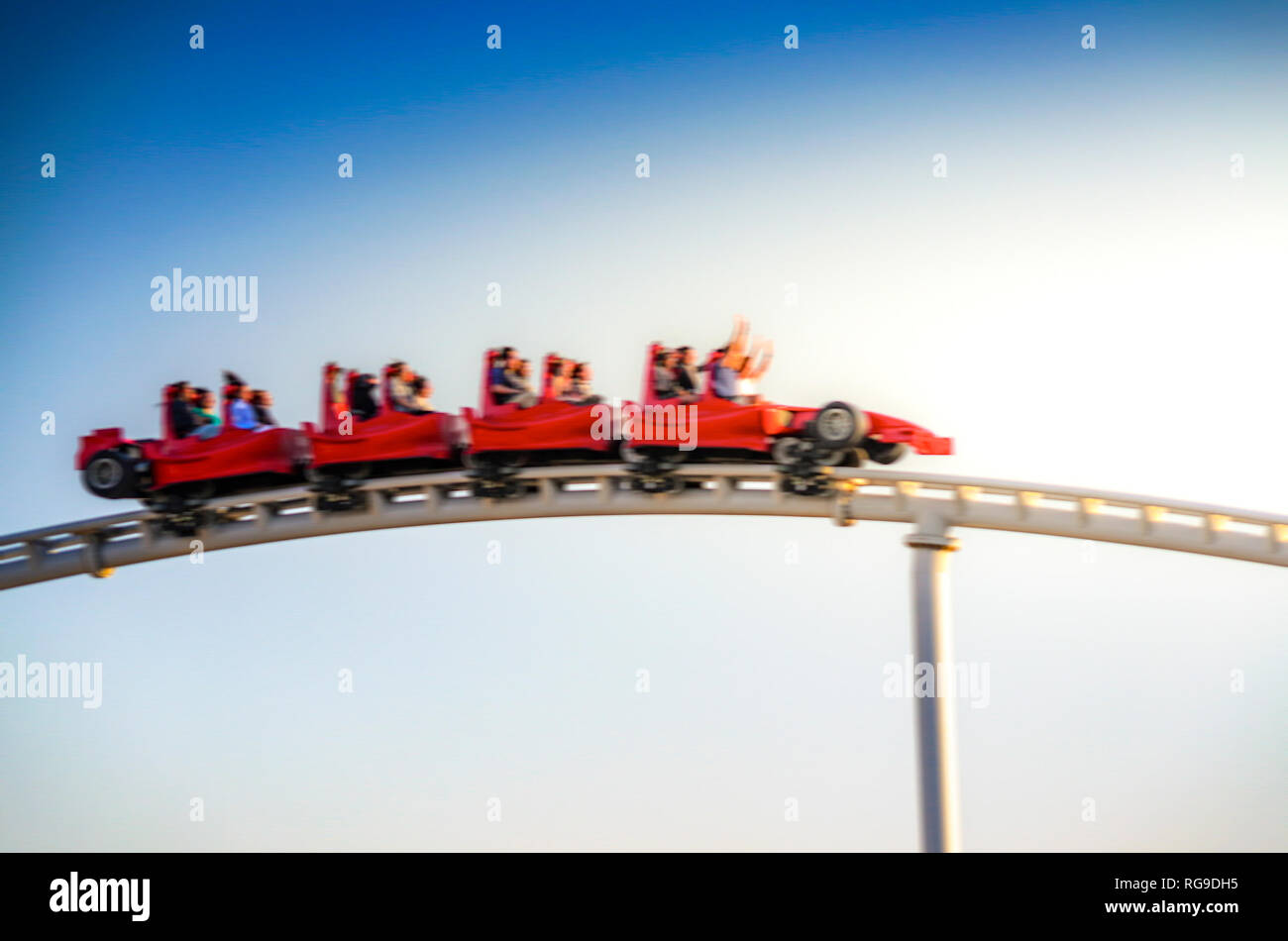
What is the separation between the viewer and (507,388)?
11.1 meters

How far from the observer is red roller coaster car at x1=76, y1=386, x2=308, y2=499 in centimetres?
1131

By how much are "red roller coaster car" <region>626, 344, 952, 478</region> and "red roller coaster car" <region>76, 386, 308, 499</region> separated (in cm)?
288

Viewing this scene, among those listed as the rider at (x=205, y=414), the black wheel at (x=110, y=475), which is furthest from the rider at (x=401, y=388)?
the black wheel at (x=110, y=475)

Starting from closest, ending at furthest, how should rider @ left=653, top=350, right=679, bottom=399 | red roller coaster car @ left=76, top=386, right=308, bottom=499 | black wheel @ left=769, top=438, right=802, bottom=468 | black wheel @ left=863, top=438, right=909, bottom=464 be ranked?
black wheel @ left=769, top=438, right=802, bottom=468, black wheel @ left=863, top=438, right=909, bottom=464, rider @ left=653, top=350, right=679, bottom=399, red roller coaster car @ left=76, top=386, right=308, bottom=499

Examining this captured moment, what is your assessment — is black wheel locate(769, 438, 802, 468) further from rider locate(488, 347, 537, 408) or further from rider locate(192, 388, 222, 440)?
rider locate(192, 388, 222, 440)

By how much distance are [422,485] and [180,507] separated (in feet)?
6.71

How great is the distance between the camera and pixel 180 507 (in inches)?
452

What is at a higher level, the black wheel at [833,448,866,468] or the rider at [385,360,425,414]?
the rider at [385,360,425,414]

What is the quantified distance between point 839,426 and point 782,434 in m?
0.44

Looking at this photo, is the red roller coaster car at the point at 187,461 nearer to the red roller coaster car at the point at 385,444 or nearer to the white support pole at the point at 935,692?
the red roller coaster car at the point at 385,444

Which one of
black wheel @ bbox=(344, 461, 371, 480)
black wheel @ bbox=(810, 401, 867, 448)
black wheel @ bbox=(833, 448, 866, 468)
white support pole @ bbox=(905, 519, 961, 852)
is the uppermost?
black wheel @ bbox=(810, 401, 867, 448)

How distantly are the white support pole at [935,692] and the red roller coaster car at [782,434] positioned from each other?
34.4 inches

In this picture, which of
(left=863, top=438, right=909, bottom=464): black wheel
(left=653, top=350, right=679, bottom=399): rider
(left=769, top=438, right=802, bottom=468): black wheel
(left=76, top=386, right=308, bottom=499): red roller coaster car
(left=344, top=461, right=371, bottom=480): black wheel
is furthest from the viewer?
(left=76, top=386, right=308, bottom=499): red roller coaster car

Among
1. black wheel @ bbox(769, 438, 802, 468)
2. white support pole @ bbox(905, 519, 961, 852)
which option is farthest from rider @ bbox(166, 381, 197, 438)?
white support pole @ bbox(905, 519, 961, 852)
